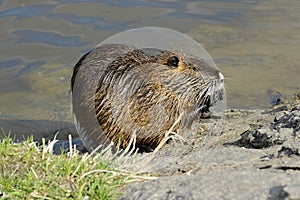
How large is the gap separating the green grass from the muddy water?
3358 mm

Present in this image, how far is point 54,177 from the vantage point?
8.93 ft

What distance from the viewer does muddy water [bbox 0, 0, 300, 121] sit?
6.85 metres

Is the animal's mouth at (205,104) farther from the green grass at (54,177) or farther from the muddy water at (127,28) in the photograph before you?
the muddy water at (127,28)

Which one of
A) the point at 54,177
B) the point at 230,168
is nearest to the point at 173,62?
the point at 230,168

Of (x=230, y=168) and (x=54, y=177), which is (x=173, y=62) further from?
(x=54, y=177)

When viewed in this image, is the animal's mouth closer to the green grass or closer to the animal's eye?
the animal's eye

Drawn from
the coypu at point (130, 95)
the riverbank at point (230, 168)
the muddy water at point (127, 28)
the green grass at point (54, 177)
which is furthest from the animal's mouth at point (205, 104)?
the muddy water at point (127, 28)

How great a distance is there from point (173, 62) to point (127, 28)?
4193mm

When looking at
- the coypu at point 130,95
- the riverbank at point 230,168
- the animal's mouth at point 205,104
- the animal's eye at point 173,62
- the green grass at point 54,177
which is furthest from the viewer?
the animal's mouth at point 205,104

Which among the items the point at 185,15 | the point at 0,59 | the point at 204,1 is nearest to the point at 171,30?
the point at 185,15

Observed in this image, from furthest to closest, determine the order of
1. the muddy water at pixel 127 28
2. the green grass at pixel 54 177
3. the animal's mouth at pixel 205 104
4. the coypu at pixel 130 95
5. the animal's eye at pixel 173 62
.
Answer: the muddy water at pixel 127 28 → the animal's mouth at pixel 205 104 → the animal's eye at pixel 173 62 → the coypu at pixel 130 95 → the green grass at pixel 54 177

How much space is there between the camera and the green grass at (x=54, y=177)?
8.57 ft

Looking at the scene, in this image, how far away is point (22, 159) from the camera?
2.98m

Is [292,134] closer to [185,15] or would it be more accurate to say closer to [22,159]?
[22,159]
